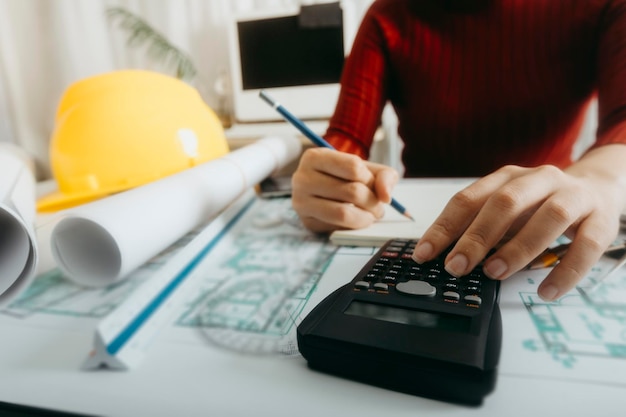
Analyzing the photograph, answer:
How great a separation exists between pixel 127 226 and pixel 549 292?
270 millimetres

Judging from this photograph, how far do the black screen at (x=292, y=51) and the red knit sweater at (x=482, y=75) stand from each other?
58 cm

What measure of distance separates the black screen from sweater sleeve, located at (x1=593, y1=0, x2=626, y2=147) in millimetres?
772

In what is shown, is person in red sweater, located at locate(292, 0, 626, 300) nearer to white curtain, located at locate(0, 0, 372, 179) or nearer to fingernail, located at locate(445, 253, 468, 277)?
fingernail, located at locate(445, 253, 468, 277)

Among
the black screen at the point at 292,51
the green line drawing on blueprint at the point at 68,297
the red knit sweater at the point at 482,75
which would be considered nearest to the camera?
the green line drawing on blueprint at the point at 68,297

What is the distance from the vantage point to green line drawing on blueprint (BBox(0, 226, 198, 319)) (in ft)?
0.88

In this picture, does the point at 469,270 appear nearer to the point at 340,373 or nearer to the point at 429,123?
the point at 340,373

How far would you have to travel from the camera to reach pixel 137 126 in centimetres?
43

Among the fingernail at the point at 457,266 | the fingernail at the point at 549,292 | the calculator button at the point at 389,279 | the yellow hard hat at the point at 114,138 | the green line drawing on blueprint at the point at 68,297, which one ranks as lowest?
the green line drawing on blueprint at the point at 68,297

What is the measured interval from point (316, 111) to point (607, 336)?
112cm

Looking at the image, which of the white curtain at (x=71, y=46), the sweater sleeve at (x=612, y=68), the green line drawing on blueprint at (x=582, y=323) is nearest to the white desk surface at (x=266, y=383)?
the green line drawing on blueprint at (x=582, y=323)

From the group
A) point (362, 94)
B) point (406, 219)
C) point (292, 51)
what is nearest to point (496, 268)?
point (406, 219)

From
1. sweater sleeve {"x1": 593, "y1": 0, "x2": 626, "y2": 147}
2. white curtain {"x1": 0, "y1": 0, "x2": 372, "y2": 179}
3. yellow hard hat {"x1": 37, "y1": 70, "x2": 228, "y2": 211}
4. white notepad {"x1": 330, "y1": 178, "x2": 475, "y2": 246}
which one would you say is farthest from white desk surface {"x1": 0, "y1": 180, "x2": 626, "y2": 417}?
white curtain {"x1": 0, "y1": 0, "x2": 372, "y2": 179}

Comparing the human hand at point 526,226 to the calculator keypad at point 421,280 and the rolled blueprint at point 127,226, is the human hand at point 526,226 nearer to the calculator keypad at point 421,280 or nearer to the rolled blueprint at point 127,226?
the calculator keypad at point 421,280

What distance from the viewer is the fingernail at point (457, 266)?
0.80 ft
